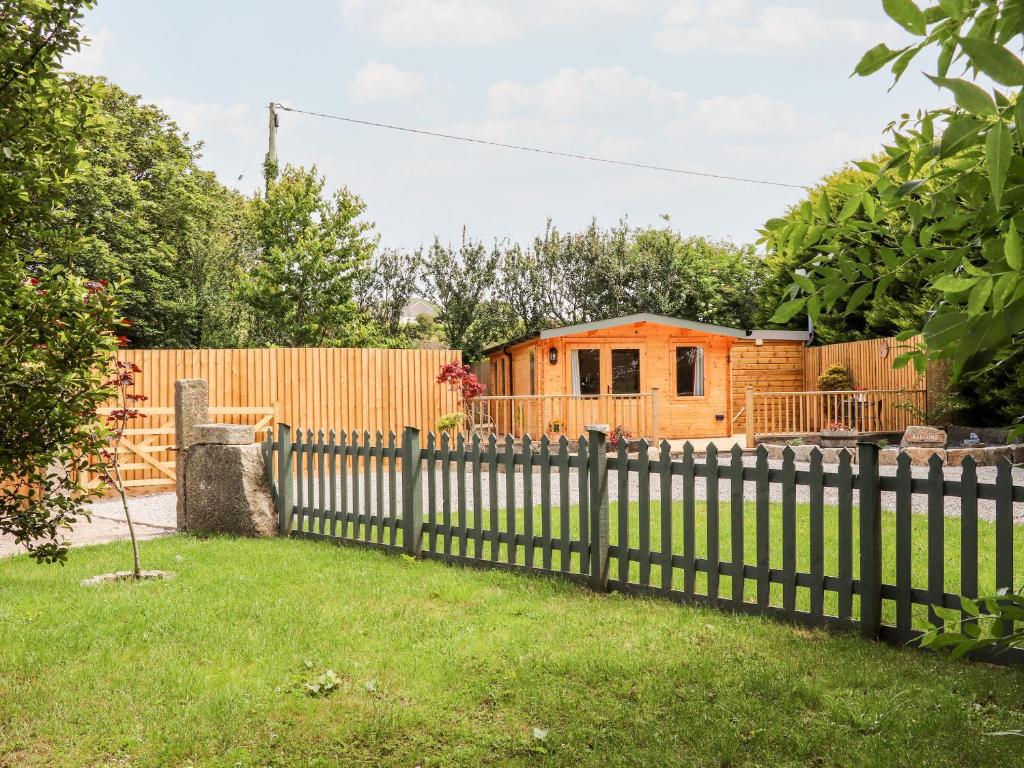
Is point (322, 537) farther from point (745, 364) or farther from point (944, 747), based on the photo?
point (745, 364)

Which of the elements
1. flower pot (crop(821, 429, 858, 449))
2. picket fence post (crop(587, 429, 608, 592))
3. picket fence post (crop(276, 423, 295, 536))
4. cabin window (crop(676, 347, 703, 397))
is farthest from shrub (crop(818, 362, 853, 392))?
picket fence post (crop(587, 429, 608, 592))

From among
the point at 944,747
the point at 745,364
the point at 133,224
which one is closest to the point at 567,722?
the point at 944,747

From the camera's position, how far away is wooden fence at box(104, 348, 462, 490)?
14.0 metres

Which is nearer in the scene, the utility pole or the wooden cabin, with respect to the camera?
the wooden cabin

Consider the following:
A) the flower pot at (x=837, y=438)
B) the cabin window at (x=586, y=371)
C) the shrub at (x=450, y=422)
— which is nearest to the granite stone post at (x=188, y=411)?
the shrub at (x=450, y=422)

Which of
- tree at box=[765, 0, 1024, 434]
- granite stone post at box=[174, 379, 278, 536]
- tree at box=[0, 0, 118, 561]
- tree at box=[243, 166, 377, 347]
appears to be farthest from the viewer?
tree at box=[243, 166, 377, 347]

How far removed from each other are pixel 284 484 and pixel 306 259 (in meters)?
16.8

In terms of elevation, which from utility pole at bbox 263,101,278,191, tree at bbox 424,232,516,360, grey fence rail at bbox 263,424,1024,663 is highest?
utility pole at bbox 263,101,278,191

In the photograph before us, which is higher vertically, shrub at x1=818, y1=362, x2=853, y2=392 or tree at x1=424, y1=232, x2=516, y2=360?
tree at x1=424, y1=232, x2=516, y2=360

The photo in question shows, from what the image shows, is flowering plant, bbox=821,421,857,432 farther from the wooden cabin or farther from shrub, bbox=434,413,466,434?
shrub, bbox=434,413,466,434

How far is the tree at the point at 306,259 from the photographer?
24172 millimetres

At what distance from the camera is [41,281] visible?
11.1ft

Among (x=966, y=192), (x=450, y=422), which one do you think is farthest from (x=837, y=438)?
(x=966, y=192)

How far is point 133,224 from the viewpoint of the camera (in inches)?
996
